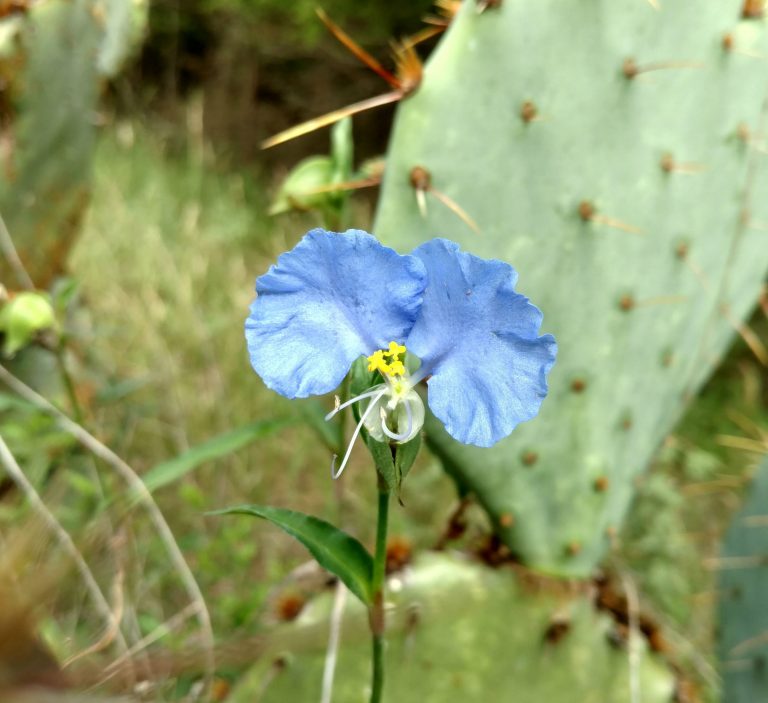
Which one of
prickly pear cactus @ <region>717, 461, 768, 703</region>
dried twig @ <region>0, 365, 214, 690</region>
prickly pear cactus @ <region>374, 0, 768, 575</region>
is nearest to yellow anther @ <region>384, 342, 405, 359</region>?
prickly pear cactus @ <region>374, 0, 768, 575</region>

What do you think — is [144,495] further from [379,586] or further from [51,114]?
[51,114]

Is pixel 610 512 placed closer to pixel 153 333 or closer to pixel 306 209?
pixel 306 209

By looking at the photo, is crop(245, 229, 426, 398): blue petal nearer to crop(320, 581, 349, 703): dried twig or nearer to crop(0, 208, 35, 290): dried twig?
crop(320, 581, 349, 703): dried twig

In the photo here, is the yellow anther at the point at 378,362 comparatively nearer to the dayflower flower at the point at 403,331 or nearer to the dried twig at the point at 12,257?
the dayflower flower at the point at 403,331

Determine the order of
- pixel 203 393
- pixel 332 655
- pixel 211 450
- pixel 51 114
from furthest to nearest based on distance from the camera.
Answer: pixel 203 393
pixel 51 114
pixel 211 450
pixel 332 655

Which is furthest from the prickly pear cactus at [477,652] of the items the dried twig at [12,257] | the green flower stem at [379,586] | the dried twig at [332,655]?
the dried twig at [12,257]

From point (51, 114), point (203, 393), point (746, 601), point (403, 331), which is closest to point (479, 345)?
point (403, 331)

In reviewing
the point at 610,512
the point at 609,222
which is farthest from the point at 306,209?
the point at 610,512
